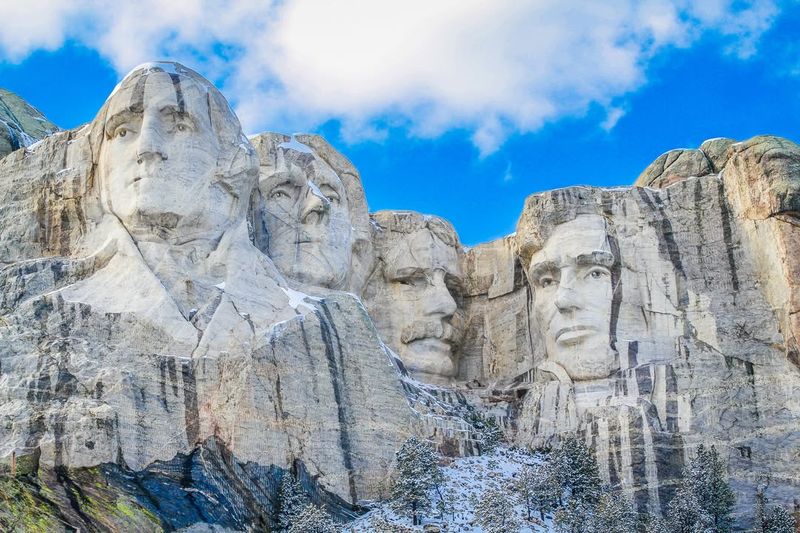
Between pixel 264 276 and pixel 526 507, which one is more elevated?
pixel 264 276

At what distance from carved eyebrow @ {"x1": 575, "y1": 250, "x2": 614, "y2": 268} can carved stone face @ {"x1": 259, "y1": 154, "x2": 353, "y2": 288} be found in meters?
5.87

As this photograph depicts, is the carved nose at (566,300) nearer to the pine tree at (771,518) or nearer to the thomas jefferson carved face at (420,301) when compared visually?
the thomas jefferson carved face at (420,301)

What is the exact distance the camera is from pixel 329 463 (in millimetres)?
37500

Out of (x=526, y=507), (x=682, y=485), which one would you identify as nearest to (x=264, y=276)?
(x=526, y=507)

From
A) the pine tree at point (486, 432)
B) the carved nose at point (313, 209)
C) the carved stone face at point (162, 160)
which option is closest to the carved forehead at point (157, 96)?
the carved stone face at point (162, 160)

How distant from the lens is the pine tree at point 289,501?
35938 millimetres

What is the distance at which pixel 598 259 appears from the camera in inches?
1726

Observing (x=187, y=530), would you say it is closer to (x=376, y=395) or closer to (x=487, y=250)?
(x=376, y=395)

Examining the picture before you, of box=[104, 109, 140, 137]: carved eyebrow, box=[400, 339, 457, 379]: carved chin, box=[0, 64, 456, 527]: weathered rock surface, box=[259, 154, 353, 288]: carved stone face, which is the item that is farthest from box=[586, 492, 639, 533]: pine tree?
box=[104, 109, 140, 137]: carved eyebrow

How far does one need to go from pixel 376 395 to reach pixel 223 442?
4.33 meters

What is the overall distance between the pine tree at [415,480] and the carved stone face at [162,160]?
23.6ft

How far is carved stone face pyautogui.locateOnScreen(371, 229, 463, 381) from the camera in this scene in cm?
4541

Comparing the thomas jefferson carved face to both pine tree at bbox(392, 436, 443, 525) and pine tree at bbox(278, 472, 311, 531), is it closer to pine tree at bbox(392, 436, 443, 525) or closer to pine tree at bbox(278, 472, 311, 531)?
pine tree at bbox(392, 436, 443, 525)

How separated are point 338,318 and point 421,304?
626 cm
